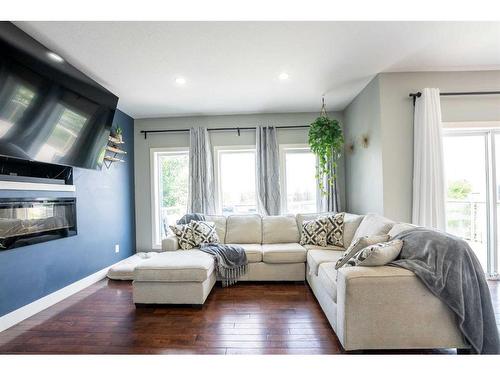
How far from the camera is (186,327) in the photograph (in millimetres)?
2158

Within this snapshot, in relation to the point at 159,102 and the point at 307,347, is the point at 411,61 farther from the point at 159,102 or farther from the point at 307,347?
the point at 159,102

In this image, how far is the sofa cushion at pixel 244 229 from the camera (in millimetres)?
3664

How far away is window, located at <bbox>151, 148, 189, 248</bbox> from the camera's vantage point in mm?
4423

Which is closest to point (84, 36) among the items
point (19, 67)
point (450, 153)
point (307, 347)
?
point (19, 67)

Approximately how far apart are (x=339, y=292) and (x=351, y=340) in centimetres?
30

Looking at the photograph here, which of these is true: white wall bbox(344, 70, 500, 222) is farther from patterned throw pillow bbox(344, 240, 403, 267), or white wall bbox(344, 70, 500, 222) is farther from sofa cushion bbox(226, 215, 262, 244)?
sofa cushion bbox(226, 215, 262, 244)

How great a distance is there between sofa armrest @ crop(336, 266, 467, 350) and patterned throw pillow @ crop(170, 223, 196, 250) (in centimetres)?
215

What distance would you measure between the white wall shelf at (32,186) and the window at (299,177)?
3.06 m

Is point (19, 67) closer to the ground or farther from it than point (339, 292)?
farther from it

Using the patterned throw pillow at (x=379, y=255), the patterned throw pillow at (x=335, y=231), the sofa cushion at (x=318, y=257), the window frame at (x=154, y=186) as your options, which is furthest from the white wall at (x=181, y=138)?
the patterned throw pillow at (x=379, y=255)

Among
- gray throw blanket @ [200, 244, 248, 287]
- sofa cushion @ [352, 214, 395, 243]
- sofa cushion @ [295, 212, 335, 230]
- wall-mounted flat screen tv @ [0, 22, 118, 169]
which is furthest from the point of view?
sofa cushion @ [295, 212, 335, 230]

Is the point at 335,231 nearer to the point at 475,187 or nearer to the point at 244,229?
the point at 244,229

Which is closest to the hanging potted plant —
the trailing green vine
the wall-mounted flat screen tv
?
the trailing green vine
